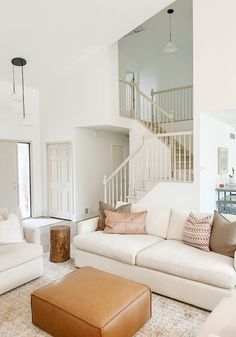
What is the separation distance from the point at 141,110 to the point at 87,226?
5135 millimetres

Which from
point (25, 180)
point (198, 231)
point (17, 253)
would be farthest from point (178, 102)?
point (17, 253)

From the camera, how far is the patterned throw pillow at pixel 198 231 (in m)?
3.05

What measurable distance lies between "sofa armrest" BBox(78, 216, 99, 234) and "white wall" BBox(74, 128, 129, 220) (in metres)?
2.86

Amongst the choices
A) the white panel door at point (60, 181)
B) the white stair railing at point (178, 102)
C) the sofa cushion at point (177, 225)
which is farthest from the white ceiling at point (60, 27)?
the sofa cushion at point (177, 225)

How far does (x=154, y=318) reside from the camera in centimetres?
255

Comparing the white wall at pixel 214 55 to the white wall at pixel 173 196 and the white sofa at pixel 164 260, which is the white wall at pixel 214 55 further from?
the white sofa at pixel 164 260

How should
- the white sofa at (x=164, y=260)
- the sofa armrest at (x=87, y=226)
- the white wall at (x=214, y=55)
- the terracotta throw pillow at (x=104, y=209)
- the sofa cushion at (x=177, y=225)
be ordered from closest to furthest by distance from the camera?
A: the white sofa at (x=164, y=260) → the sofa cushion at (x=177, y=225) → the sofa armrest at (x=87, y=226) → the terracotta throw pillow at (x=104, y=209) → the white wall at (x=214, y=55)

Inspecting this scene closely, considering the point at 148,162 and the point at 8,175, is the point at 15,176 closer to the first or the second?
the point at 8,175

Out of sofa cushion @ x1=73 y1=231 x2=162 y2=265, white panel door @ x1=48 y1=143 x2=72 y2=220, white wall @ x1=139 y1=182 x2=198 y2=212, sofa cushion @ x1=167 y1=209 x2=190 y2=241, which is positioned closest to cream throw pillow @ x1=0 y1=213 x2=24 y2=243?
sofa cushion @ x1=73 y1=231 x2=162 y2=265

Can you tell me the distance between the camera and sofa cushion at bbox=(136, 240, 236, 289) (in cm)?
254

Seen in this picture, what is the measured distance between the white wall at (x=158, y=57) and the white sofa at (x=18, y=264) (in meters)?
6.37

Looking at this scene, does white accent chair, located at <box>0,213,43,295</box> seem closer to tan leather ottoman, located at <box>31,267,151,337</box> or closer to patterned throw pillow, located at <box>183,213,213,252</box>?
tan leather ottoman, located at <box>31,267,151,337</box>

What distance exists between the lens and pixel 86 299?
2.21 meters

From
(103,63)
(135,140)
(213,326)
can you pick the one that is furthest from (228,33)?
(213,326)
